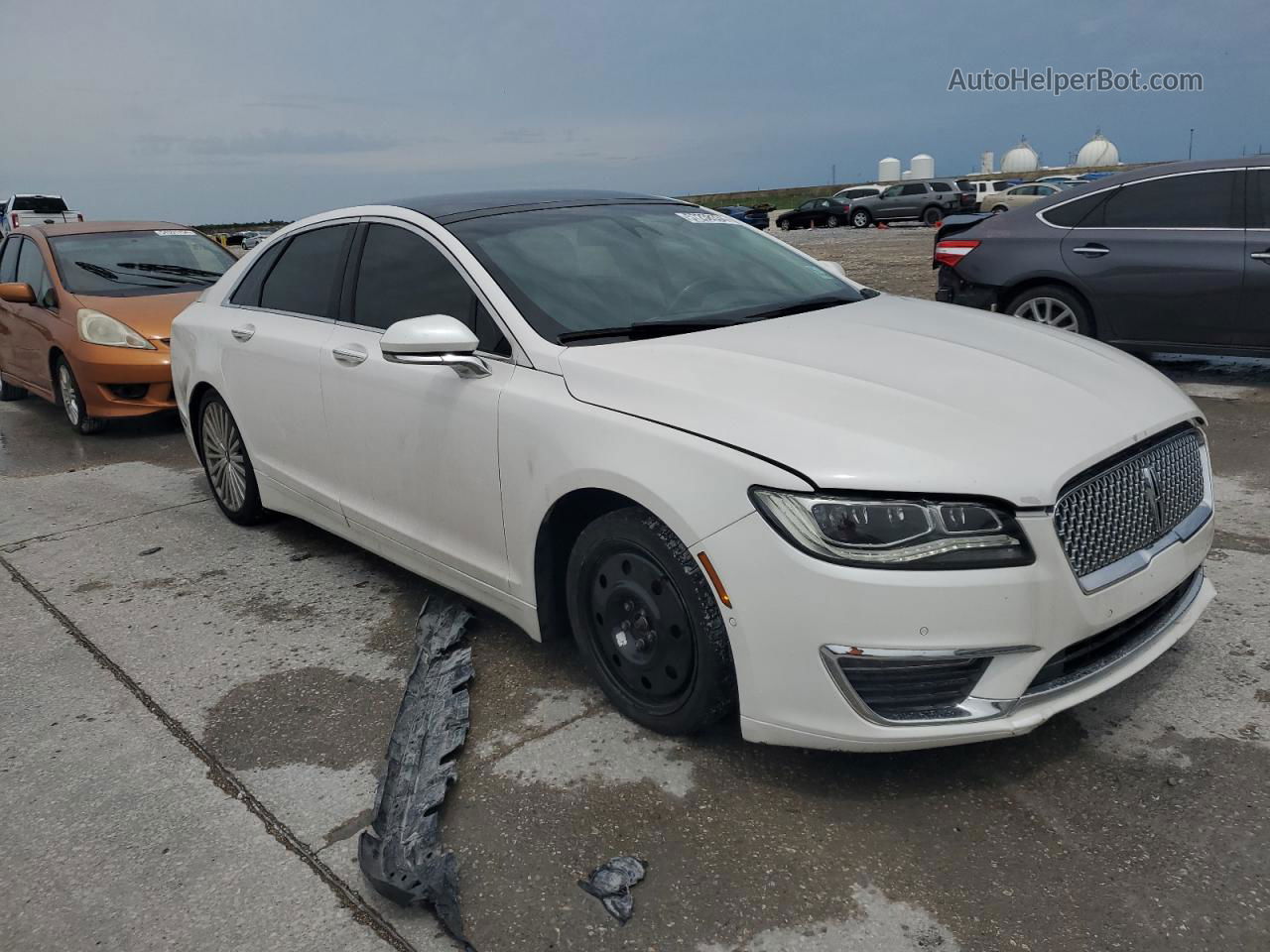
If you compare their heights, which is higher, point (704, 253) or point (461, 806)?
point (704, 253)

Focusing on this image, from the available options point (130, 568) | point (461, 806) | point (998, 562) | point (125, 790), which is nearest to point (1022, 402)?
point (998, 562)

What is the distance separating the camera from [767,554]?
2516mm

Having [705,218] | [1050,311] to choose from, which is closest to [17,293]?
[705,218]

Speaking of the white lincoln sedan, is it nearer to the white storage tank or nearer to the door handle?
the door handle

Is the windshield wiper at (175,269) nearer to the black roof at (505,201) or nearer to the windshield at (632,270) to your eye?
the black roof at (505,201)

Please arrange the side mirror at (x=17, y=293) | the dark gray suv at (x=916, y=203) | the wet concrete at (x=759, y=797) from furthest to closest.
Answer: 1. the dark gray suv at (x=916, y=203)
2. the side mirror at (x=17, y=293)
3. the wet concrete at (x=759, y=797)

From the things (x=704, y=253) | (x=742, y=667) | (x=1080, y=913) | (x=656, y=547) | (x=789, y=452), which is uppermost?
(x=704, y=253)

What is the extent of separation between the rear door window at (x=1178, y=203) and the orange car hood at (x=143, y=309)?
659cm

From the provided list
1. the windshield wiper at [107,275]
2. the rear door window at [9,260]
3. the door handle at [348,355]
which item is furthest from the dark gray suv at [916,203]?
the door handle at [348,355]

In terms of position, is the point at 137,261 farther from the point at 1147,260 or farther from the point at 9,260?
the point at 1147,260

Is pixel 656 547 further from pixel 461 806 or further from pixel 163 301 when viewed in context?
pixel 163 301

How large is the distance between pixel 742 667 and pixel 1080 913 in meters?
0.90

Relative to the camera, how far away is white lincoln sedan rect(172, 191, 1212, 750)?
247 centimetres

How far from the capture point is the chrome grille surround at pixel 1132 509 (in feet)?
8.39
